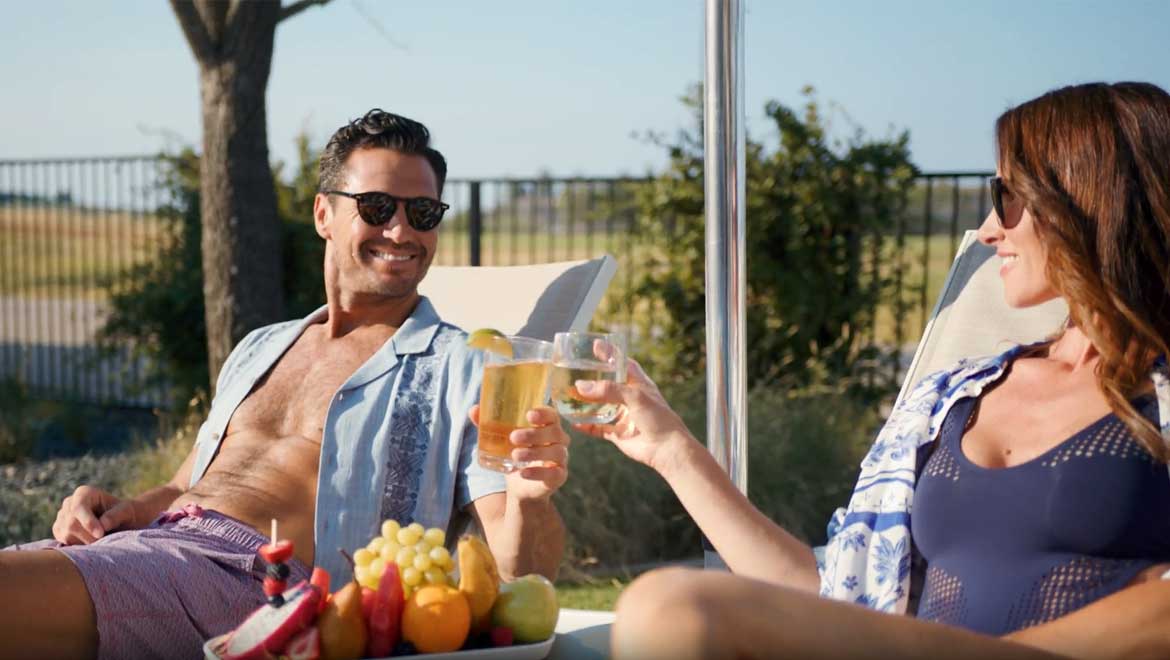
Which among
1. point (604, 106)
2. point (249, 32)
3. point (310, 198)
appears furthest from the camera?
point (604, 106)

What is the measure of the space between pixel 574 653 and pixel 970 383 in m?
0.84

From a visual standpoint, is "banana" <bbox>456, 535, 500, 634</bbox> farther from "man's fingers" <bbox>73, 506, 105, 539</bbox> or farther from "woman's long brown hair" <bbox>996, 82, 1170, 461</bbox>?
"man's fingers" <bbox>73, 506, 105, 539</bbox>

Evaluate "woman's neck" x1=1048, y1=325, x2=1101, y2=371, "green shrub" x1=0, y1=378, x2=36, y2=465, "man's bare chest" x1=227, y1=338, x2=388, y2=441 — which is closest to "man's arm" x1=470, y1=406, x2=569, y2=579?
"man's bare chest" x1=227, y1=338, x2=388, y2=441

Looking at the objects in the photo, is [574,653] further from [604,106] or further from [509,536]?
[604,106]

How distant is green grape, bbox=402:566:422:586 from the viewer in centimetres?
205

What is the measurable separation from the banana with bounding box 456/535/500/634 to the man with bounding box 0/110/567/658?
22 centimetres

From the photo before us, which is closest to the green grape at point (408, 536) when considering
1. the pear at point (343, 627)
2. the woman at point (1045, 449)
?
the pear at point (343, 627)

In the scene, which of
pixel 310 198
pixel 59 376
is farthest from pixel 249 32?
pixel 59 376

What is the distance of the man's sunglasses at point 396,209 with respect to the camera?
312 centimetres

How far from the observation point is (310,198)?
8086 millimetres

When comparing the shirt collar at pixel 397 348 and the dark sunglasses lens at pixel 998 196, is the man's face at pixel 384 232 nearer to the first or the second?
the shirt collar at pixel 397 348

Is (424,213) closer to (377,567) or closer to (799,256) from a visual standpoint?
(377,567)

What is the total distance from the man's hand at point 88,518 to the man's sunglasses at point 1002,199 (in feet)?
6.37

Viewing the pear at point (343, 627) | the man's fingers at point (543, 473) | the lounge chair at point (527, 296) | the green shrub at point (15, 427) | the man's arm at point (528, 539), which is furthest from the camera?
the green shrub at point (15, 427)
